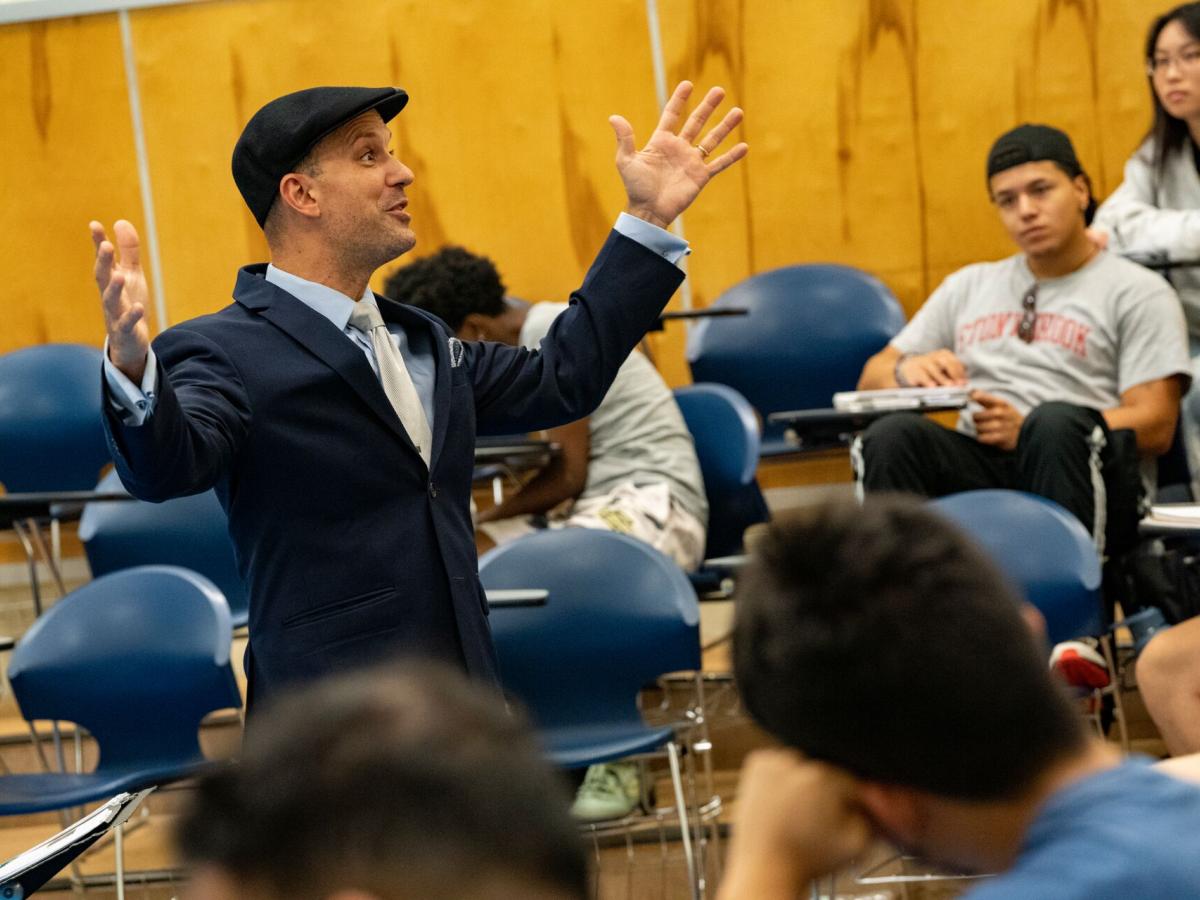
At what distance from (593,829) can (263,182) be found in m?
1.53

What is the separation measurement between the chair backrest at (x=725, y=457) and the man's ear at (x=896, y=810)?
3.25m

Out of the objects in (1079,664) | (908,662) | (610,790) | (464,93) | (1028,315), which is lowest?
(610,790)

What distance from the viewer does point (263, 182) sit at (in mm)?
2203

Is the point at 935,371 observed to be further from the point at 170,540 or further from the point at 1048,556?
the point at 170,540

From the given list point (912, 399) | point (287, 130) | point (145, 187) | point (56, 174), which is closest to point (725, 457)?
point (912, 399)

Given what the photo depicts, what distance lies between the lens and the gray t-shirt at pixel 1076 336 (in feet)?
12.7

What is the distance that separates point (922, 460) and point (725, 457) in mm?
600

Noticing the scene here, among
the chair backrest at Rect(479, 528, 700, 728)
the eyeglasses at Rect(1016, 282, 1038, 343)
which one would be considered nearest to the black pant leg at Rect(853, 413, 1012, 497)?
the eyeglasses at Rect(1016, 282, 1038, 343)

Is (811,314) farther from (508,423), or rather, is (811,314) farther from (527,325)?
(508,423)

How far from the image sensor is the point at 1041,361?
400 centimetres

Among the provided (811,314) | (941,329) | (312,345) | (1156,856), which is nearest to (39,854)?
(312,345)

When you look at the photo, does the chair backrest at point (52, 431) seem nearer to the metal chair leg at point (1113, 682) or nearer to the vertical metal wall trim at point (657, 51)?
the vertical metal wall trim at point (657, 51)

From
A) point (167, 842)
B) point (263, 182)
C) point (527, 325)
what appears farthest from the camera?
point (527, 325)

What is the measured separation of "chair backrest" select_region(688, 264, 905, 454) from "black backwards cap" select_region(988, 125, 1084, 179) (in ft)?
2.44
